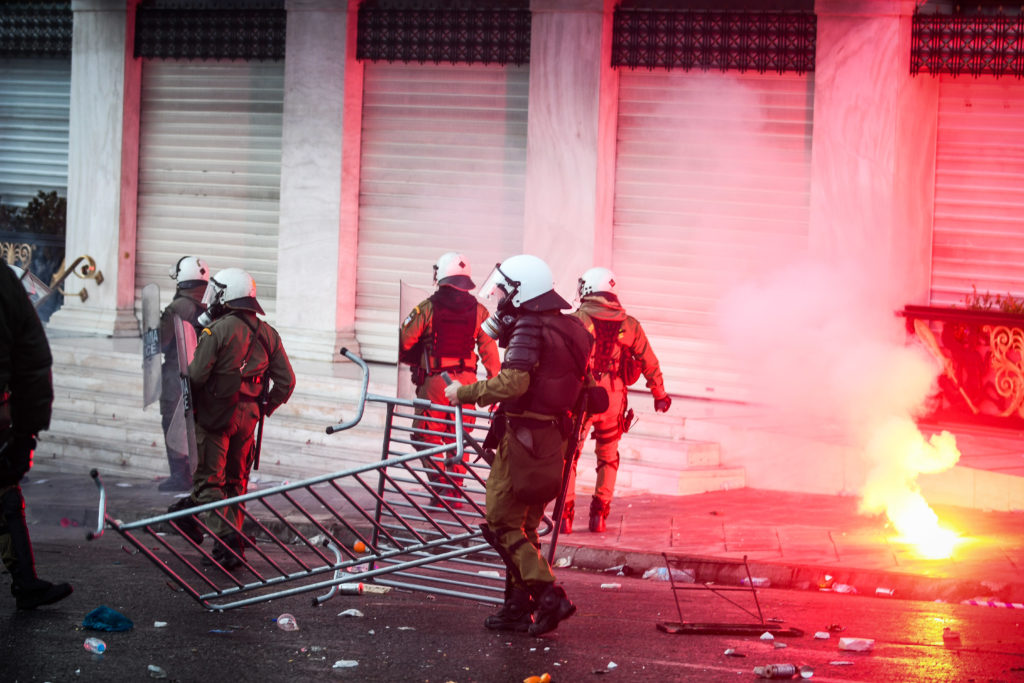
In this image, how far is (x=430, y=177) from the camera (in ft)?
46.3

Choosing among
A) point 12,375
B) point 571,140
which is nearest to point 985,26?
point 571,140

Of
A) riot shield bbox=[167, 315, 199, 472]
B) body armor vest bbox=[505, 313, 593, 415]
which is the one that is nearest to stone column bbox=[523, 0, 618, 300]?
riot shield bbox=[167, 315, 199, 472]

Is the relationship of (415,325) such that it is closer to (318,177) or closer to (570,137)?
(570,137)

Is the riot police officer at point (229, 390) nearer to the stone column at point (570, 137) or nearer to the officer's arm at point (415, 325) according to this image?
the officer's arm at point (415, 325)

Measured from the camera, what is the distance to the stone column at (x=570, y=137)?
13031 mm

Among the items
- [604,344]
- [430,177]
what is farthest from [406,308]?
[430,177]

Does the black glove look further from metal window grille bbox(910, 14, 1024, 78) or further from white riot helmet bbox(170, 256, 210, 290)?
metal window grille bbox(910, 14, 1024, 78)

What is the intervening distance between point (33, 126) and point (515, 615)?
1266 cm

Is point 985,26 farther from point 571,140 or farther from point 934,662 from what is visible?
point 934,662

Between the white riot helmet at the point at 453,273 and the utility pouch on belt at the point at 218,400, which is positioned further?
the white riot helmet at the point at 453,273

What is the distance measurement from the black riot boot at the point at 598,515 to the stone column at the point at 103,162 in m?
7.81

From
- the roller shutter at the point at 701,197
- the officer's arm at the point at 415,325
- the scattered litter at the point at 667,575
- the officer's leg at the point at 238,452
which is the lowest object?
the scattered litter at the point at 667,575

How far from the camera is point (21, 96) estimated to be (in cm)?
1702

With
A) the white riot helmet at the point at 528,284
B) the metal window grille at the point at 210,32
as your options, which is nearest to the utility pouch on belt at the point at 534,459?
the white riot helmet at the point at 528,284
